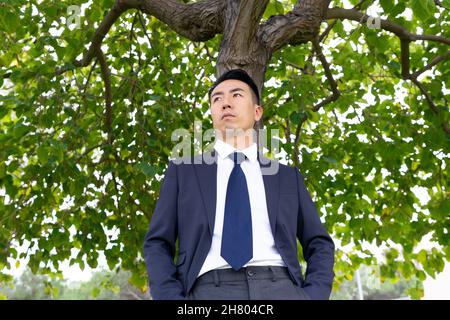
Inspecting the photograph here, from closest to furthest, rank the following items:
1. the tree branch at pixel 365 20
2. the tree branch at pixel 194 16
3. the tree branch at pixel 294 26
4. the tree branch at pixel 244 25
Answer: the tree branch at pixel 244 25 → the tree branch at pixel 294 26 → the tree branch at pixel 194 16 → the tree branch at pixel 365 20

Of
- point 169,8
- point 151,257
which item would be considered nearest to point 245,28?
point 169,8

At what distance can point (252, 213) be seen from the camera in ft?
8.96

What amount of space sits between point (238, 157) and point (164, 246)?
0.49m

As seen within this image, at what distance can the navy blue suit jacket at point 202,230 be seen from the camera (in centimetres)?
262

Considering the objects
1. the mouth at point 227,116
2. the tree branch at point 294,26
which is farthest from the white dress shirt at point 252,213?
the tree branch at point 294,26

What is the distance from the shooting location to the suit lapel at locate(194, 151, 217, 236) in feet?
8.81

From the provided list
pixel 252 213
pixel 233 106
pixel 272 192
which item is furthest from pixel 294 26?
pixel 252 213

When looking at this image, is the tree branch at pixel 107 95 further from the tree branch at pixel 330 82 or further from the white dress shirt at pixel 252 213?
the white dress shirt at pixel 252 213

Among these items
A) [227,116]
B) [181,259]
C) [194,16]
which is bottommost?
[181,259]

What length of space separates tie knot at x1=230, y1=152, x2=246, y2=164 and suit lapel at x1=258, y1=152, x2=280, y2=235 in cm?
11

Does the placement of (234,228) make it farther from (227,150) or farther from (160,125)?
(160,125)

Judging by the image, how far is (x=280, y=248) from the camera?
2658 millimetres

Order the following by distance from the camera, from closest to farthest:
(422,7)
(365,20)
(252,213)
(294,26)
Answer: (252,213) < (422,7) < (294,26) < (365,20)
